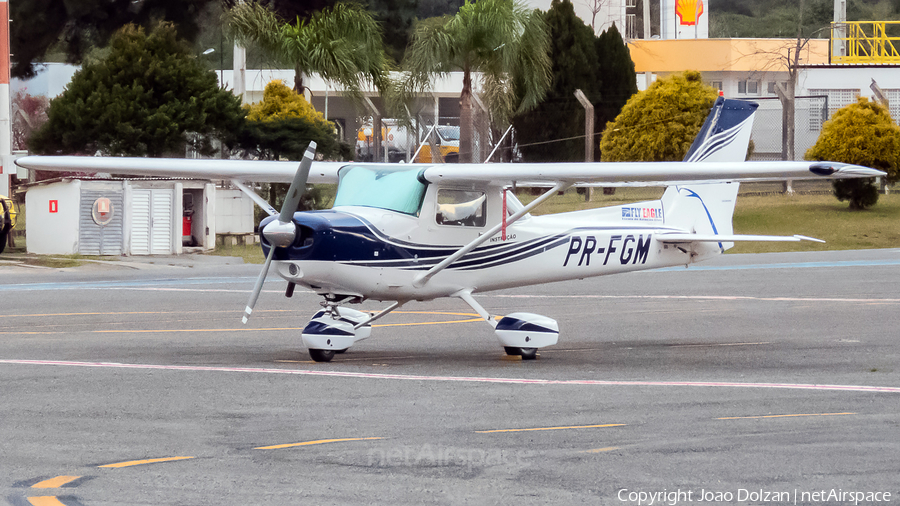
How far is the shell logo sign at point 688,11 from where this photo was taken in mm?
51562

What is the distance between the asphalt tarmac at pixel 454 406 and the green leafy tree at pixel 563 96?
17.2 metres

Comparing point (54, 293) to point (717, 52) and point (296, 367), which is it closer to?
point (296, 367)

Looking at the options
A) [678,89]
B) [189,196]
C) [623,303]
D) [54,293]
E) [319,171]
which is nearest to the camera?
[319,171]

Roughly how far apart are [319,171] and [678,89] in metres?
19.6

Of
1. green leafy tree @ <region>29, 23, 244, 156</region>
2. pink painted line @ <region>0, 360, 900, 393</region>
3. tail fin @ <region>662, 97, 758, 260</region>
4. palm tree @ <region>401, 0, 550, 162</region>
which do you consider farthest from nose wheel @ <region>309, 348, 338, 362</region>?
palm tree @ <region>401, 0, 550, 162</region>

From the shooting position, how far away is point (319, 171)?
40.9 ft

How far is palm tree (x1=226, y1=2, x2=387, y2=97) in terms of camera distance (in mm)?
30562

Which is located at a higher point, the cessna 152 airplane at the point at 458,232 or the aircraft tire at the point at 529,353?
the cessna 152 airplane at the point at 458,232

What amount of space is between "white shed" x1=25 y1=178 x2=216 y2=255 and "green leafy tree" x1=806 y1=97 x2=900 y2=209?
16119 mm

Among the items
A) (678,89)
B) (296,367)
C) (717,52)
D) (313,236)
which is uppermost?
(717,52)

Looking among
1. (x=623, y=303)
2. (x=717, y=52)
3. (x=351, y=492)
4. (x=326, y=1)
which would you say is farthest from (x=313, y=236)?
(x=717, y=52)

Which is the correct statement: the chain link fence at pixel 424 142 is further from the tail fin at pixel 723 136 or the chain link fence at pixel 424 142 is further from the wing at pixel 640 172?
the wing at pixel 640 172

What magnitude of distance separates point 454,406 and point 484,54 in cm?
2271

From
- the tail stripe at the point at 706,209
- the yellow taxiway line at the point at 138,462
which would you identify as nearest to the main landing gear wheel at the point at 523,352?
the tail stripe at the point at 706,209
